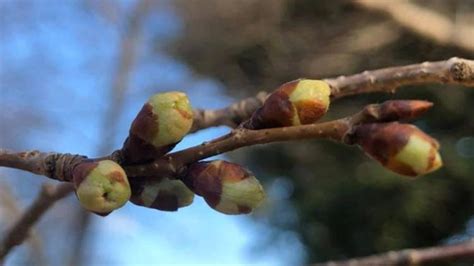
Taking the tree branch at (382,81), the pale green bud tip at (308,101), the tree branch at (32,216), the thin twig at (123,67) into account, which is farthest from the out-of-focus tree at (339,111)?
the pale green bud tip at (308,101)

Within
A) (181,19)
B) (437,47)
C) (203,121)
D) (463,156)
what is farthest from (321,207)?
(203,121)

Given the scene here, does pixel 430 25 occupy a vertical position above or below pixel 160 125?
below

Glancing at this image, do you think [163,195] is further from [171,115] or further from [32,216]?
[32,216]

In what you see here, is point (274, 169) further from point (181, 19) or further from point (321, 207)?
point (181, 19)

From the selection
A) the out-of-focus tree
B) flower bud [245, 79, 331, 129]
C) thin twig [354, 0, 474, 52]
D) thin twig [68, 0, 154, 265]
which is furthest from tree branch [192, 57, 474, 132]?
thin twig [68, 0, 154, 265]

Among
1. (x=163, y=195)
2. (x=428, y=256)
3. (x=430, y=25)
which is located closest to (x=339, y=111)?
(x=430, y=25)
